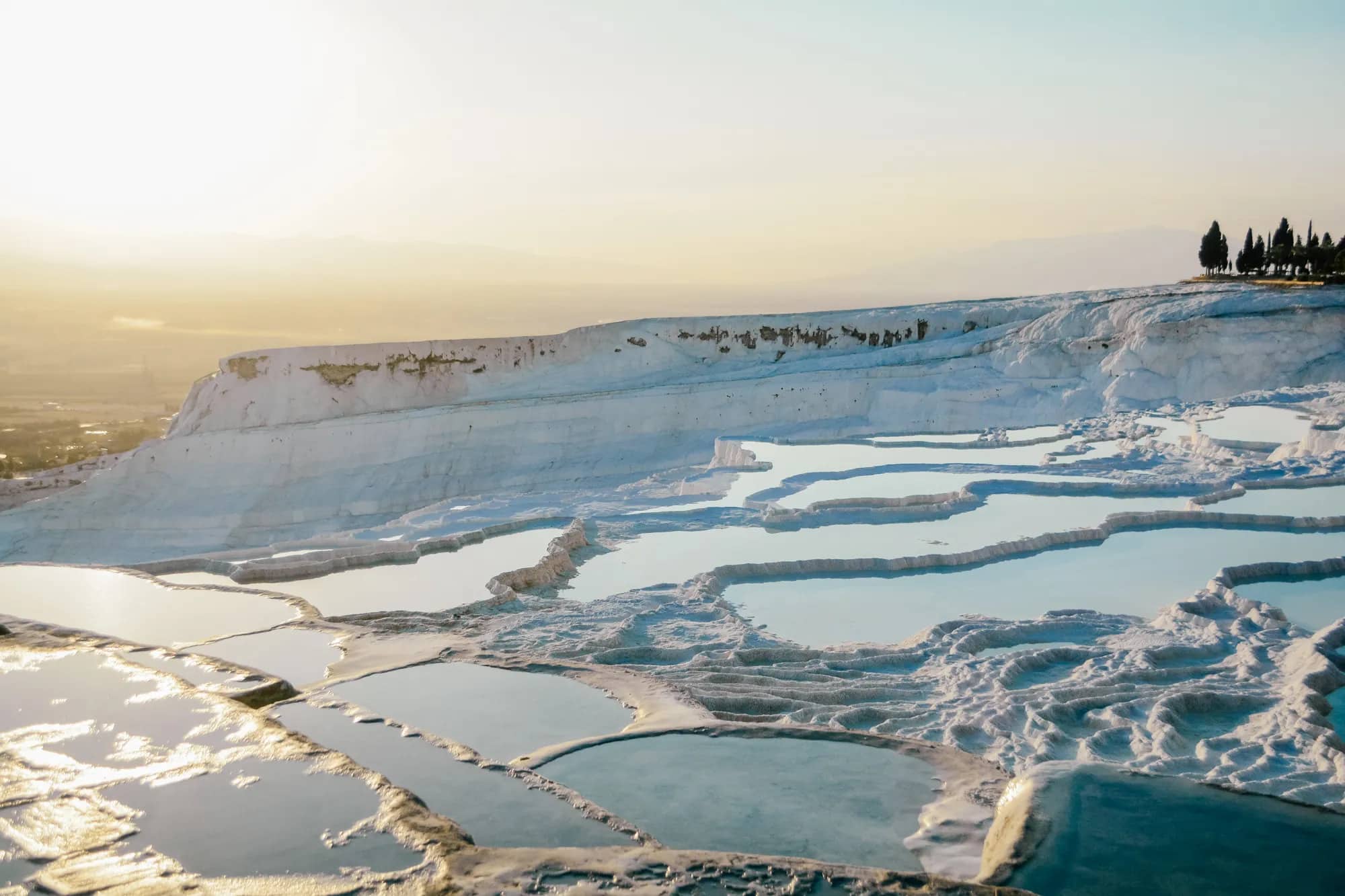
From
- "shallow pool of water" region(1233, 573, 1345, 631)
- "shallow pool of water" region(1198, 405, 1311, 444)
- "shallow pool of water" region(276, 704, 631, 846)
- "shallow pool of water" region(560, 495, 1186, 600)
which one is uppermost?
"shallow pool of water" region(1198, 405, 1311, 444)

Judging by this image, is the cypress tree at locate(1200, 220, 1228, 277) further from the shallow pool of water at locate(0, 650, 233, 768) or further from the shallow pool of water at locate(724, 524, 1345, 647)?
the shallow pool of water at locate(0, 650, 233, 768)

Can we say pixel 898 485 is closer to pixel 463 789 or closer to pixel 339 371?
pixel 463 789

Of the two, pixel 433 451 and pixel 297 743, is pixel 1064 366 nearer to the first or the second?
pixel 433 451

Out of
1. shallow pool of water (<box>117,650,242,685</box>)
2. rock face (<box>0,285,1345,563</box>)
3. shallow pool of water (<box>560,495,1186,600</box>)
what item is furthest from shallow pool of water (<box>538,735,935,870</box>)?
rock face (<box>0,285,1345,563</box>)

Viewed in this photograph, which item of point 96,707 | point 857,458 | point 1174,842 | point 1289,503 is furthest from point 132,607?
point 1289,503

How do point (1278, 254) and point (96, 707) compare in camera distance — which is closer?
point (96, 707)

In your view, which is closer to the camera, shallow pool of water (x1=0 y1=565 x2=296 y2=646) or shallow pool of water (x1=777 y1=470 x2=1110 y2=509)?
shallow pool of water (x1=0 y1=565 x2=296 y2=646)

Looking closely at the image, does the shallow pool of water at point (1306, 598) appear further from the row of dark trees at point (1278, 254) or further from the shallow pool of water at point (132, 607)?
the row of dark trees at point (1278, 254)

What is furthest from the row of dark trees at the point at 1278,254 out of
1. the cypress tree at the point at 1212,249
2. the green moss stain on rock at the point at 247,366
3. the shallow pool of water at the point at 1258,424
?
the green moss stain on rock at the point at 247,366
